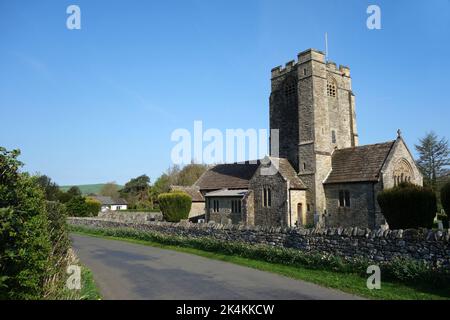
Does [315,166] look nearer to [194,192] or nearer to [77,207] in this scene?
[194,192]

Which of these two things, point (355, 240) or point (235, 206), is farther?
point (235, 206)

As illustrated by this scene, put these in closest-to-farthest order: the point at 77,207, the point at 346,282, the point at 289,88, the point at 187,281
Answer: the point at 346,282, the point at 187,281, the point at 289,88, the point at 77,207

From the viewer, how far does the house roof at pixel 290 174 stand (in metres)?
30.9

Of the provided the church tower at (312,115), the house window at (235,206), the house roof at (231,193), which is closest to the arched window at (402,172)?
the church tower at (312,115)

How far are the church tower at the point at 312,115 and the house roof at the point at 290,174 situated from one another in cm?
51

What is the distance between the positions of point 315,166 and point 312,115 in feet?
16.8

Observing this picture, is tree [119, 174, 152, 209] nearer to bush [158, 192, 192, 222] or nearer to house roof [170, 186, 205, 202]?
house roof [170, 186, 205, 202]

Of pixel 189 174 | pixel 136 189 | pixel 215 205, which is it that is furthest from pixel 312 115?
pixel 136 189

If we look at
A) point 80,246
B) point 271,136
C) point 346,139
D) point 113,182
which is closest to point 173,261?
point 80,246

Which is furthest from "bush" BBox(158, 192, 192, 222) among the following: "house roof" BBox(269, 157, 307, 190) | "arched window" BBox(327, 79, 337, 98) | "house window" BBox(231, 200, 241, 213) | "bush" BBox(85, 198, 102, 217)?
"arched window" BBox(327, 79, 337, 98)

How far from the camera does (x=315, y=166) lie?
3125 centimetres

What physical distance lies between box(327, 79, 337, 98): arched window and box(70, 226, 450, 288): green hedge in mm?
23382
